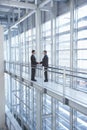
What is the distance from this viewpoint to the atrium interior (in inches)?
313

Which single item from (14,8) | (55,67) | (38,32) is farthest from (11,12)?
(55,67)

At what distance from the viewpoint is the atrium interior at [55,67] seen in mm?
7953

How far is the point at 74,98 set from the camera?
6.20 metres

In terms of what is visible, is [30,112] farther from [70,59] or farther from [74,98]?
[74,98]

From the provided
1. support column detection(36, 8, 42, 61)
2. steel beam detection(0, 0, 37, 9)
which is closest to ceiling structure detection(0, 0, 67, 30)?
steel beam detection(0, 0, 37, 9)

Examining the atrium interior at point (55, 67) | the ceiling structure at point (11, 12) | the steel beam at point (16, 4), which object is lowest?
the atrium interior at point (55, 67)

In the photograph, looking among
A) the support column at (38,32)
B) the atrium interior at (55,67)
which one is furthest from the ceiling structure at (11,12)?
the support column at (38,32)

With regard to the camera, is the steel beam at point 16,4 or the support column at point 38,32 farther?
the support column at point 38,32

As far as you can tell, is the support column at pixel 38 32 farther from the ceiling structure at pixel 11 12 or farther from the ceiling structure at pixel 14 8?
the ceiling structure at pixel 11 12

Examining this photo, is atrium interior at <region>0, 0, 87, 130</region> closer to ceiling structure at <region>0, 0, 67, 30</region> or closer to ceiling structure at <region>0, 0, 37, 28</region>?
ceiling structure at <region>0, 0, 67, 30</region>

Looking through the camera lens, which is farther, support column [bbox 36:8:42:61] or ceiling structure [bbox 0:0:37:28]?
ceiling structure [bbox 0:0:37:28]

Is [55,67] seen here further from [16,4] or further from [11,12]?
[11,12]

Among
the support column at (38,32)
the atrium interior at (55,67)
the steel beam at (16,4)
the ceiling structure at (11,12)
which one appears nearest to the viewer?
the atrium interior at (55,67)

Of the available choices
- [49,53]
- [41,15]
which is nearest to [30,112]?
[49,53]
